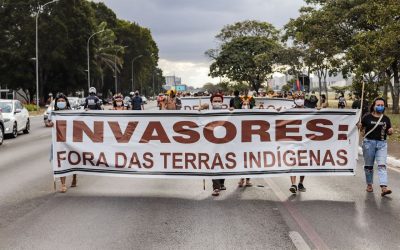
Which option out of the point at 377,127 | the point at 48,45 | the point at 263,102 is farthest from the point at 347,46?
the point at 48,45

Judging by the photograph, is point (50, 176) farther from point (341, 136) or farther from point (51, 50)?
point (51, 50)

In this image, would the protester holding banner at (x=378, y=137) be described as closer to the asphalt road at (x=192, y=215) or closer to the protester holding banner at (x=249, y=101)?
the asphalt road at (x=192, y=215)

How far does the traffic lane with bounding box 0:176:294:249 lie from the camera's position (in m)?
6.33

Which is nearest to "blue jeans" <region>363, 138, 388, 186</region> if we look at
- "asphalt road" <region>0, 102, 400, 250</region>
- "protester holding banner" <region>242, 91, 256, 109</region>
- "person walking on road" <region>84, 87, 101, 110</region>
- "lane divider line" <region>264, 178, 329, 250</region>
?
"asphalt road" <region>0, 102, 400, 250</region>

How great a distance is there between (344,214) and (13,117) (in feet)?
57.6

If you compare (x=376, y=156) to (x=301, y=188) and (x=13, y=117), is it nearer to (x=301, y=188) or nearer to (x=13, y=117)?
(x=301, y=188)

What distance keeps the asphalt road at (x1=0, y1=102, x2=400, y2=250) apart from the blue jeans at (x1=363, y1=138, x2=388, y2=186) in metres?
0.34

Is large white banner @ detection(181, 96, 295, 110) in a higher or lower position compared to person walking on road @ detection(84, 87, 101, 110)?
lower

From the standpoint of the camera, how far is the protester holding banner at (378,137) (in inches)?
368

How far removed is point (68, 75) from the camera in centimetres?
6756

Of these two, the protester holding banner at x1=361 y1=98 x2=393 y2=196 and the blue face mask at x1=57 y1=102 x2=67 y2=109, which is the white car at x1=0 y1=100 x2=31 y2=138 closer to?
the blue face mask at x1=57 y1=102 x2=67 y2=109

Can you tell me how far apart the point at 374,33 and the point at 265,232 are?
2402cm

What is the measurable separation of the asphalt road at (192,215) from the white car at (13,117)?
36.5ft

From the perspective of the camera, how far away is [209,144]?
373 inches
